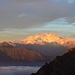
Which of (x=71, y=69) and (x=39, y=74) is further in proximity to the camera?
(x=39, y=74)

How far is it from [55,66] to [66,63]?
9.94 ft

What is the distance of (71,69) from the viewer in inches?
3410

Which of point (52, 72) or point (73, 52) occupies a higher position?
point (73, 52)

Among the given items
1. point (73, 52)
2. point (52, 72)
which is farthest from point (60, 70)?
point (73, 52)

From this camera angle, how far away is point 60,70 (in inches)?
3447

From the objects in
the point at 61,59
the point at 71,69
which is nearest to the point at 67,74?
the point at 71,69

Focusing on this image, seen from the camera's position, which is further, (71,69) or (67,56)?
(67,56)

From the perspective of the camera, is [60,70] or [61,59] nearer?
[60,70]

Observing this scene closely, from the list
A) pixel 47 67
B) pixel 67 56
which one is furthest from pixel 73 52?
pixel 47 67

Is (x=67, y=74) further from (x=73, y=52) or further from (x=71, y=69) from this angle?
(x=73, y=52)

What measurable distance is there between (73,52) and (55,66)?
24.0 feet

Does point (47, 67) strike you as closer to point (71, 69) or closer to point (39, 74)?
point (39, 74)

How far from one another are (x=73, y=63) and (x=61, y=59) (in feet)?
18.3

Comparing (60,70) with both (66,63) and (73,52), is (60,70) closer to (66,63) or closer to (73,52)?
(66,63)
